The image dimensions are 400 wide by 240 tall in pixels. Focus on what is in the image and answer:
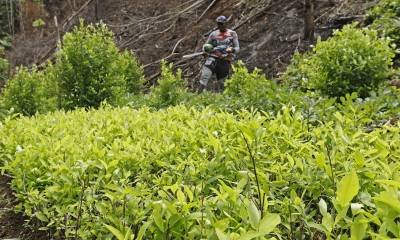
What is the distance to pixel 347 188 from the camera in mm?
1029

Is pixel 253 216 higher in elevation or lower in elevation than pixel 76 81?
higher

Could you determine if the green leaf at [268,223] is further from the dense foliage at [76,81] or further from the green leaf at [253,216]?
the dense foliage at [76,81]

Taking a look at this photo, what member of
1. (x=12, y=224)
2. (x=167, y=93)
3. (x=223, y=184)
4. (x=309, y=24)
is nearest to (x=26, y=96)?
(x=167, y=93)

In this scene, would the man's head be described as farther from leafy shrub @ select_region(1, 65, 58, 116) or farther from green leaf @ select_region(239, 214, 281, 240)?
green leaf @ select_region(239, 214, 281, 240)

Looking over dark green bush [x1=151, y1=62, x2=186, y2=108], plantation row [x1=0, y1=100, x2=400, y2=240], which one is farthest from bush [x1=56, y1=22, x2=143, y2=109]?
plantation row [x1=0, y1=100, x2=400, y2=240]

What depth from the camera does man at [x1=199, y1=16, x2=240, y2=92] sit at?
326 inches

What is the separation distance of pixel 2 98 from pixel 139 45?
25.1 ft

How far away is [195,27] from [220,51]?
5371 millimetres

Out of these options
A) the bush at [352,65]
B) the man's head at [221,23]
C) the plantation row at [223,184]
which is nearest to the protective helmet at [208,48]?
the man's head at [221,23]

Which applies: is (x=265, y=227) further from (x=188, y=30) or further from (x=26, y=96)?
(x=188, y=30)

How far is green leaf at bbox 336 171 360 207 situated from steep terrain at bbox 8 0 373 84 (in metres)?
8.18

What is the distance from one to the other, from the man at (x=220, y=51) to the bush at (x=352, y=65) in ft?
11.3

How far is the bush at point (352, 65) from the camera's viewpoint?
4676mm

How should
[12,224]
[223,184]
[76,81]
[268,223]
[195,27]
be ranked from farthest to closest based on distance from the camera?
[195,27] < [76,81] < [12,224] < [223,184] < [268,223]
